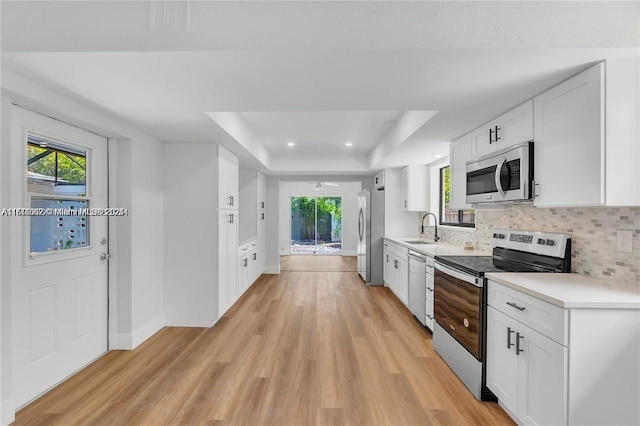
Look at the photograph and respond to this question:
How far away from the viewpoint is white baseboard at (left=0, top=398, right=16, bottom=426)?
183cm

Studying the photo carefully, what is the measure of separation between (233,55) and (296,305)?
350cm

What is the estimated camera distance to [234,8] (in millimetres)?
1447

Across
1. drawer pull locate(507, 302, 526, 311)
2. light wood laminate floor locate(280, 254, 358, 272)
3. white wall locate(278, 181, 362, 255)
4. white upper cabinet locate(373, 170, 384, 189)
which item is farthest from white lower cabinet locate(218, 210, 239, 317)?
white wall locate(278, 181, 362, 255)

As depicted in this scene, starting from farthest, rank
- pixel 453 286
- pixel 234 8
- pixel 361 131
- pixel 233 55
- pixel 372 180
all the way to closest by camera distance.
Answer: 1. pixel 372 180
2. pixel 361 131
3. pixel 453 286
4. pixel 233 55
5. pixel 234 8

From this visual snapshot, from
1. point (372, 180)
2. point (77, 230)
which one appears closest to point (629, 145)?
point (77, 230)

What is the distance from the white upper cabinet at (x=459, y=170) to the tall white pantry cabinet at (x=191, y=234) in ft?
8.89

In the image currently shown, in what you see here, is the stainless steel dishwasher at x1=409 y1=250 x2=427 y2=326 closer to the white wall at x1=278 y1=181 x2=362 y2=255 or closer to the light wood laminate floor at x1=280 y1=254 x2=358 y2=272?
the light wood laminate floor at x1=280 y1=254 x2=358 y2=272

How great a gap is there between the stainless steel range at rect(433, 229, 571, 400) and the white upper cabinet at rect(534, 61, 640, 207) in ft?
1.84

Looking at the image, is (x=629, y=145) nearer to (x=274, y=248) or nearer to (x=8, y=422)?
(x=8, y=422)

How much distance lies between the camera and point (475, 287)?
2.17 metres

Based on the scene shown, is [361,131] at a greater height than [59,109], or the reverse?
[361,131]

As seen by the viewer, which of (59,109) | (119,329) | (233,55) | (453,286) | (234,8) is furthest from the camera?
(119,329)

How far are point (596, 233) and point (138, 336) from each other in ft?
13.0

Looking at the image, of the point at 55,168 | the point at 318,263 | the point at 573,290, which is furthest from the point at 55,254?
the point at 318,263
